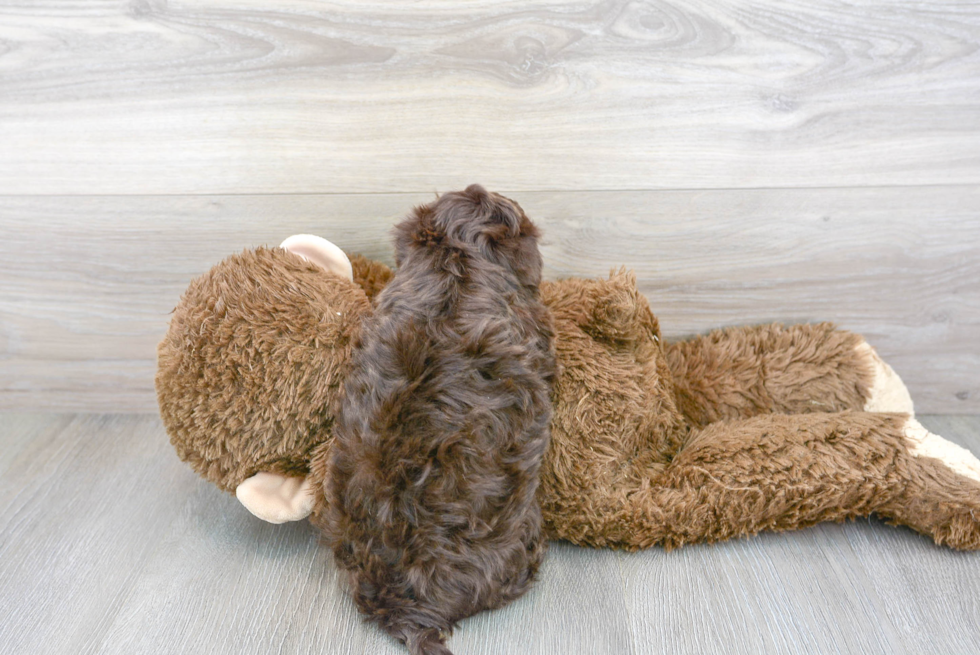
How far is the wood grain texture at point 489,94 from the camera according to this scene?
34.1 inches

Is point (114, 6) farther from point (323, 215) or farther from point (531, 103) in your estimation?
point (531, 103)

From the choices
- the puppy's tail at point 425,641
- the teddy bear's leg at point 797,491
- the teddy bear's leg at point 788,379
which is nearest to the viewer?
the puppy's tail at point 425,641

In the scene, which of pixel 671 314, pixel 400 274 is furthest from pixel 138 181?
pixel 671 314

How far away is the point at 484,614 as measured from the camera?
28.1 inches

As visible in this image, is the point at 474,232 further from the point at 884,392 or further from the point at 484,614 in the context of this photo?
the point at 884,392

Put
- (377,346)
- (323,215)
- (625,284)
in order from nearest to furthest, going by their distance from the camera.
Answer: (377,346) < (625,284) < (323,215)

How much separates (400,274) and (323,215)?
0.96 ft

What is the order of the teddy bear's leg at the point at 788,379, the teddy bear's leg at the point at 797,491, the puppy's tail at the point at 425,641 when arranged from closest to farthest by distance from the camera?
the puppy's tail at the point at 425,641, the teddy bear's leg at the point at 797,491, the teddy bear's leg at the point at 788,379

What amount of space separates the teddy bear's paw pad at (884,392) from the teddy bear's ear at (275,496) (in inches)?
29.8

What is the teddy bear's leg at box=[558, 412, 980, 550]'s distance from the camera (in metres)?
0.77

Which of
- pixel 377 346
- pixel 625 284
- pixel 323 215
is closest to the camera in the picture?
pixel 377 346

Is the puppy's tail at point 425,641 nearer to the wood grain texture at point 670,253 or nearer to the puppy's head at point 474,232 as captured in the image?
the puppy's head at point 474,232

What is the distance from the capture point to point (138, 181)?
95cm

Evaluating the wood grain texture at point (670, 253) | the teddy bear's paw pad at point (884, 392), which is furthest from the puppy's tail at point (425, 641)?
the teddy bear's paw pad at point (884, 392)
